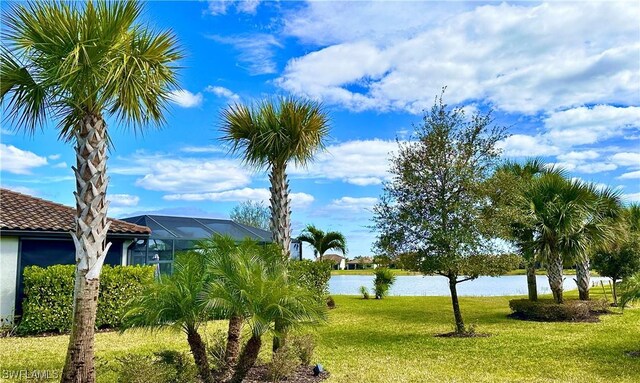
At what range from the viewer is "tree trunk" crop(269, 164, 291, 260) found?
9844mm

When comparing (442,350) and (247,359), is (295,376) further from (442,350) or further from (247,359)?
(442,350)

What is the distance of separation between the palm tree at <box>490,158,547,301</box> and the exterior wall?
1266 centimetres

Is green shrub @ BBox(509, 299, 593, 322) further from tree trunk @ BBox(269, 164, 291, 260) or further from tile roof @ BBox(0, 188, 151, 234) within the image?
tile roof @ BBox(0, 188, 151, 234)

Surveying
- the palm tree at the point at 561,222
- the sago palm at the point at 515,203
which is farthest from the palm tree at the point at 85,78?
the palm tree at the point at 561,222

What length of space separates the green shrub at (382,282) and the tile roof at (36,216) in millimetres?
13362

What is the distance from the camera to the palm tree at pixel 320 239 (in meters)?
23.9

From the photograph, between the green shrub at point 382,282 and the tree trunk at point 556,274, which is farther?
the green shrub at point 382,282

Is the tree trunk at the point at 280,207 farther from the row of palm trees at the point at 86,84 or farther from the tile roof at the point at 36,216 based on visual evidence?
the tile roof at the point at 36,216

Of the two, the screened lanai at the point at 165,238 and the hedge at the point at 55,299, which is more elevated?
the screened lanai at the point at 165,238

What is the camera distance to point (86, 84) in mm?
5785

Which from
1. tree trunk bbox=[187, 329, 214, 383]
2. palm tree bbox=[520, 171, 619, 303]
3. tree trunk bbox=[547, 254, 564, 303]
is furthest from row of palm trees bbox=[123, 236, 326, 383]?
tree trunk bbox=[547, 254, 564, 303]

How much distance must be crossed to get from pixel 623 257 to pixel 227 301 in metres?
20.2

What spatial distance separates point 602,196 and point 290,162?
13986 mm

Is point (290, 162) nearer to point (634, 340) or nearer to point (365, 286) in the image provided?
point (634, 340)
